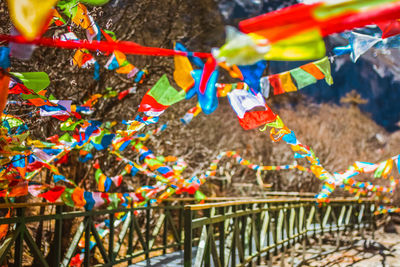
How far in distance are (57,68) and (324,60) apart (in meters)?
4.69

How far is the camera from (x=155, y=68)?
28.8ft

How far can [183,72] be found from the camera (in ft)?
8.86

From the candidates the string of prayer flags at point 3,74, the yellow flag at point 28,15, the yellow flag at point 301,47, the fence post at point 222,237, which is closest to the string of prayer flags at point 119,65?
the fence post at point 222,237

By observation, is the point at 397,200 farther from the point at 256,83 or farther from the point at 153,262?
the point at 256,83

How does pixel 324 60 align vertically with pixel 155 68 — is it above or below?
below

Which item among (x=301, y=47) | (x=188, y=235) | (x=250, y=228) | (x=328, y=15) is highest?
(x=328, y=15)

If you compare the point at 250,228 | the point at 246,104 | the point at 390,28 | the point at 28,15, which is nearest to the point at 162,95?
the point at 246,104

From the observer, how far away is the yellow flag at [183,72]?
261 centimetres

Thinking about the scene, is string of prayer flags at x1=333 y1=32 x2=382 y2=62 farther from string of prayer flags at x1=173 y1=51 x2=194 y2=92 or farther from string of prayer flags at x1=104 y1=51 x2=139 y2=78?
string of prayer flags at x1=104 y1=51 x2=139 y2=78

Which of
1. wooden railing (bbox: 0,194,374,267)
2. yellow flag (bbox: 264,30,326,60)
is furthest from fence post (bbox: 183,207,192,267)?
yellow flag (bbox: 264,30,326,60)

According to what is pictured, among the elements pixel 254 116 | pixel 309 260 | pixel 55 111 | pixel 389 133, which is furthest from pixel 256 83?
pixel 389 133

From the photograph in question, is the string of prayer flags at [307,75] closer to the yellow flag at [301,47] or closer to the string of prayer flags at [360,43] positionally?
the string of prayer flags at [360,43]

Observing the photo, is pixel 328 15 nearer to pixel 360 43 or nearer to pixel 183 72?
pixel 183 72

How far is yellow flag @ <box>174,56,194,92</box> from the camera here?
2611mm
